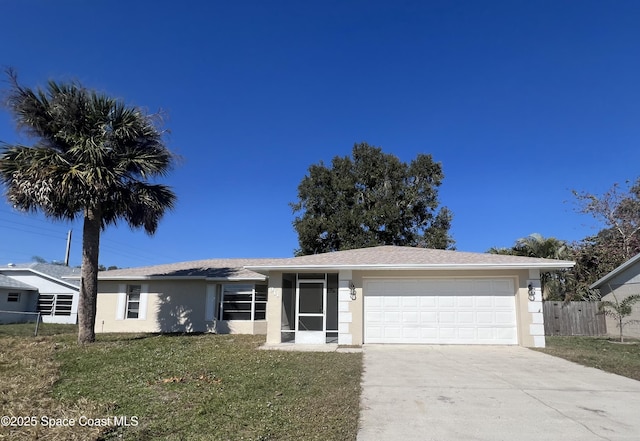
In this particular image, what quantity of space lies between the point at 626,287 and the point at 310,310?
14.2 metres

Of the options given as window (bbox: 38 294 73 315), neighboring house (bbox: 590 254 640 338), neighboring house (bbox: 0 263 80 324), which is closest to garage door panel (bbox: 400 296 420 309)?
neighboring house (bbox: 590 254 640 338)

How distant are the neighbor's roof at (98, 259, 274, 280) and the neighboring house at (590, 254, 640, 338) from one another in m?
15.1

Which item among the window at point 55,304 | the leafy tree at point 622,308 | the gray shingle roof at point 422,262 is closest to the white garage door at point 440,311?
the gray shingle roof at point 422,262

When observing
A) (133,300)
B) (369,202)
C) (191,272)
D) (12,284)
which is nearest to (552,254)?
(369,202)

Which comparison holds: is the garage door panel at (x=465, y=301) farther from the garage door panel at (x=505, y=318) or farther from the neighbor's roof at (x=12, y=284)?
the neighbor's roof at (x=12, y=284)

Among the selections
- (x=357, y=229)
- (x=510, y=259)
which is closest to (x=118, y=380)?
(x=510, y=259)

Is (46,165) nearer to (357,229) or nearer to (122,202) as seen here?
(122,202)

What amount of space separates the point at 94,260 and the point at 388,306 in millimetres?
9731

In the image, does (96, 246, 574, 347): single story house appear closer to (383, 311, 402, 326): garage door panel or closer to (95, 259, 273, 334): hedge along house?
(383, 311, 402, 326): garage door panel

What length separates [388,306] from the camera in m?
13.6

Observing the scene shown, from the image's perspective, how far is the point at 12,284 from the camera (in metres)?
25.5

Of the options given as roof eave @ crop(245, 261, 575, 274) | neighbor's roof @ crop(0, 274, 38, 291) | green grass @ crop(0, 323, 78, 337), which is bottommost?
green grass @ crop(0, 323, 78, 337)

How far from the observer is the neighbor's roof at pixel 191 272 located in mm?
17750

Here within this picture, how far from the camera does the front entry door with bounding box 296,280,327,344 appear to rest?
44.9ft
